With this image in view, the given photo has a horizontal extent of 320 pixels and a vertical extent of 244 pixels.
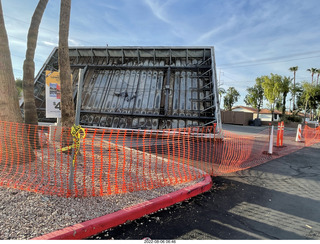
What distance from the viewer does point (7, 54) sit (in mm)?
4762

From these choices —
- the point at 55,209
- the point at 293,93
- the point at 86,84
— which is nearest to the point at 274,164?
the point at 55,209

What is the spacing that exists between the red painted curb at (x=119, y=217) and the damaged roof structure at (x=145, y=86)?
24.3ft

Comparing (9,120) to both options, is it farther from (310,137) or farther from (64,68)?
(310,137)

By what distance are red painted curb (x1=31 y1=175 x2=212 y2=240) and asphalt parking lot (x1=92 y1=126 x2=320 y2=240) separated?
0.31ft

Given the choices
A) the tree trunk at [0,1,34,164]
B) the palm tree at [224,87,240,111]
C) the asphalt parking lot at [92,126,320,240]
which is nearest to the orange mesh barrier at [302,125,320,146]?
the asphalt parking lot at [92,126,320,240]

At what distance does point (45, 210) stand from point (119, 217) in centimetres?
113

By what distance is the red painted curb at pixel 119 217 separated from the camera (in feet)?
8.50

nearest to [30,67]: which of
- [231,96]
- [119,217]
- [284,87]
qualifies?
[119,217]

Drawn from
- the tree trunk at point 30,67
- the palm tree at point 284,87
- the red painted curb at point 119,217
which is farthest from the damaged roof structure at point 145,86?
the palm tree at point 284,87

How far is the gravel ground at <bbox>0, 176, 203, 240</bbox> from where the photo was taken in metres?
2.60

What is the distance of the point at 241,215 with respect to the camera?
3459 mm

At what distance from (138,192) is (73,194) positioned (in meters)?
1.20

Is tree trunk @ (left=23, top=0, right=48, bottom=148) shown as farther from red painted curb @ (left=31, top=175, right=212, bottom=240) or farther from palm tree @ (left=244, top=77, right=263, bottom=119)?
palm tree @ (left=244, top=77, right=263, bottom=119)

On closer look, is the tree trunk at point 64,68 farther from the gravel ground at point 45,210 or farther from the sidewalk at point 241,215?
the sidewalk at point 241,215
